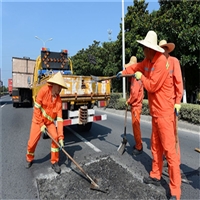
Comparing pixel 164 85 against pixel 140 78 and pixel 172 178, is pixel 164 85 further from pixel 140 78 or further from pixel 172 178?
pixel 172 178

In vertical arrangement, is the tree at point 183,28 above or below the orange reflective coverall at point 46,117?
above

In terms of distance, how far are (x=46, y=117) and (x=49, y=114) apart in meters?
0.07

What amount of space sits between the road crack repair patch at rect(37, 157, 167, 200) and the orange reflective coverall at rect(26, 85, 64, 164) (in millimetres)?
502

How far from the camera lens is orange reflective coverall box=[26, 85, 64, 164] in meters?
3.40

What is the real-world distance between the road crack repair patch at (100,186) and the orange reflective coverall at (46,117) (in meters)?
0.50

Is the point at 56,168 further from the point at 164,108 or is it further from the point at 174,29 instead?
the point at 174,29

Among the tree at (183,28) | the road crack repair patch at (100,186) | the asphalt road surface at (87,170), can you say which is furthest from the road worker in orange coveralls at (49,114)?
the tree at (183,28)

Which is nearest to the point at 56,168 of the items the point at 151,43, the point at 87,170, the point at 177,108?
the point at 87,170

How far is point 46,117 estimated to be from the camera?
347 centimetres

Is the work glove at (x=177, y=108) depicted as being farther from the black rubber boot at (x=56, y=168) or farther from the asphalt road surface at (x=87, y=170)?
the black rubber boot at (x=56, y=168)

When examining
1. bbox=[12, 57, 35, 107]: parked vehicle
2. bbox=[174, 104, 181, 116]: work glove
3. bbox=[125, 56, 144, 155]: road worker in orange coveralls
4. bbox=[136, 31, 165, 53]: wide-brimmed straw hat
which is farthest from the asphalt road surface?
bbox=[12, 57, 35, 107]: parked vehicle

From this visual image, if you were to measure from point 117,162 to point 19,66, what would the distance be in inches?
496

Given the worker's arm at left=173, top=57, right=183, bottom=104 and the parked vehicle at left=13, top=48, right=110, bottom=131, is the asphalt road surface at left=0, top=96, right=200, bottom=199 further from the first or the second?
the worker's arm at left=173, top=57, right=183, bottom=104

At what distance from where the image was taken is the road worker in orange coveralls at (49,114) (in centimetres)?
338
